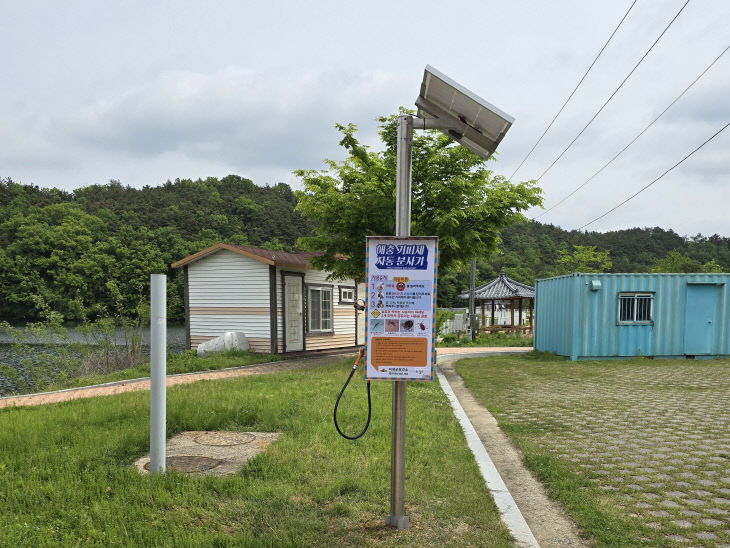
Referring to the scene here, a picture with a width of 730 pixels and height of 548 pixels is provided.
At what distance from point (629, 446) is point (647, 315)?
11690 mm

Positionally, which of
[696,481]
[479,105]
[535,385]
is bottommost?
[535,385]

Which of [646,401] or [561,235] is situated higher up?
[561,235]

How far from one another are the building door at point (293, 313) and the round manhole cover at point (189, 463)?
1129 centimetres

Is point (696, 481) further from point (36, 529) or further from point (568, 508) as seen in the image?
point (36, 529)

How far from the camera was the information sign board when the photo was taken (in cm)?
355

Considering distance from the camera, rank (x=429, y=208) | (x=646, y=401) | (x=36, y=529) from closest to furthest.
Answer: (x=36, y=529)
(x=646, y=401)
(x=429, y=208)

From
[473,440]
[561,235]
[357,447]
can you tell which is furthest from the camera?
[561,235]

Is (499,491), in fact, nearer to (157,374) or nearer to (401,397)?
(401,397)

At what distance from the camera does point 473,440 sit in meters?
6.16

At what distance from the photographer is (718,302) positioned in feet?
53.7

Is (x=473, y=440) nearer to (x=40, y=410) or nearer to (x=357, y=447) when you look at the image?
(x=357, y=447)

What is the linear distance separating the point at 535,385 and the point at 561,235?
164ft

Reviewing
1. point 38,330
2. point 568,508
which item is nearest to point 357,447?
point 568,508

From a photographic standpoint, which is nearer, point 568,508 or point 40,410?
point 568,508
